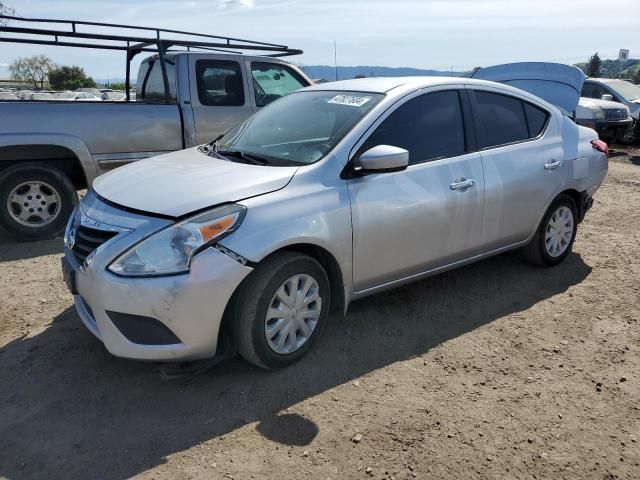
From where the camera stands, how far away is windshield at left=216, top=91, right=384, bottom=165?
143 inches

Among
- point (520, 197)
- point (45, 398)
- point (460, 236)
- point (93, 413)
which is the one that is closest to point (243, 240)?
point (93, 413)

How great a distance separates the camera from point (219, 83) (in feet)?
21.6

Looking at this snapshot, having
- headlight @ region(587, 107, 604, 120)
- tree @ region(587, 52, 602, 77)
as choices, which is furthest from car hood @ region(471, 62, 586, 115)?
tree @ region(587, 52, 602, 77)

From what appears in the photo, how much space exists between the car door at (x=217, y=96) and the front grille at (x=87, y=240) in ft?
11.0

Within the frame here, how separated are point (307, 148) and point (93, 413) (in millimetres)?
2017

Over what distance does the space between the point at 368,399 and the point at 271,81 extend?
16.2 feet

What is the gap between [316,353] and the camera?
11.7 ft

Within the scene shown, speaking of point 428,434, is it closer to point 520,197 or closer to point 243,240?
point 243,240

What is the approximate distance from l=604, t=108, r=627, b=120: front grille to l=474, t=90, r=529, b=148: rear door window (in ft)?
36.3

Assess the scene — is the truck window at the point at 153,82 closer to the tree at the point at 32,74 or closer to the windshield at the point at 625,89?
the tree at the point at 32,74

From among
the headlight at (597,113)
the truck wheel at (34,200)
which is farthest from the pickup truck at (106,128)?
the headlight at (597,113)

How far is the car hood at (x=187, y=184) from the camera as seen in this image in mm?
3059

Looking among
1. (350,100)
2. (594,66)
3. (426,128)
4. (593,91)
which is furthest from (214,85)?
(594,66)

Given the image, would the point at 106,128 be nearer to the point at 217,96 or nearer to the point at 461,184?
the point at 217,96
